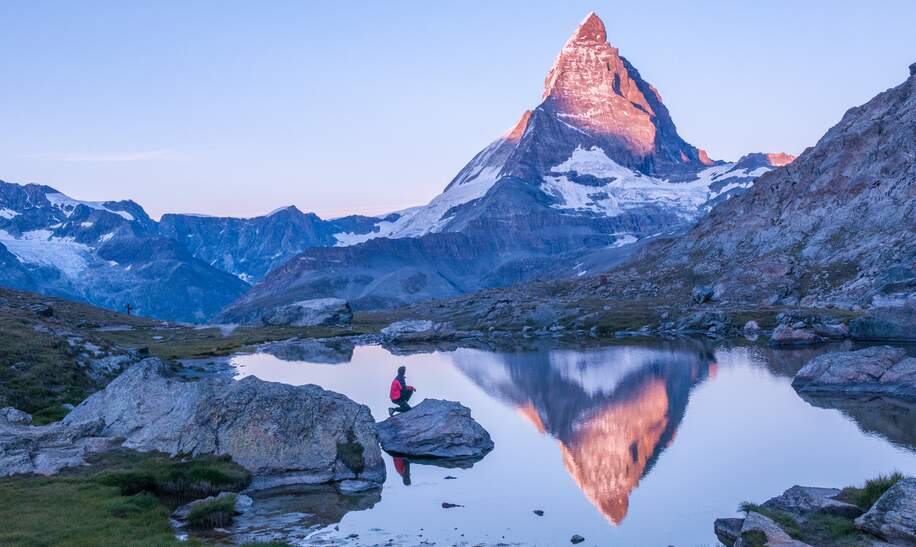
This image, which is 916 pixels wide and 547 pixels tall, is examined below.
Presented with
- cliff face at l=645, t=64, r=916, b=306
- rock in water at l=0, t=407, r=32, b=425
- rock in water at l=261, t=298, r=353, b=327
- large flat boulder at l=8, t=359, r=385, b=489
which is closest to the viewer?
large flat boulder at l=8, t=359, r=385, b=489

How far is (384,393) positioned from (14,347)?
28.6 metres

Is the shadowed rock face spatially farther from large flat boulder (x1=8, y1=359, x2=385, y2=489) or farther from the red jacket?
large flat boulder (x1=8, y1=359, x2=385, y2=489)

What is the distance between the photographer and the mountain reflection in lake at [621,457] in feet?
99.1

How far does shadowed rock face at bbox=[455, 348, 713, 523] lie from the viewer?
38.4 meters

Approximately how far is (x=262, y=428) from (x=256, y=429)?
0.31 m

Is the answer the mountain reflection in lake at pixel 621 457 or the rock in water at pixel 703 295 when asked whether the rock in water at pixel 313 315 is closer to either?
the rock in water at pixel 703 295

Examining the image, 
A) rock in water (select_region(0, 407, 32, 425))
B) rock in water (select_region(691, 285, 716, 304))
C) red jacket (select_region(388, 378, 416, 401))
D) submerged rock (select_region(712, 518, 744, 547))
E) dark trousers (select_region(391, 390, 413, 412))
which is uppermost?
rock in water (select_region(691, 285, 716, 304))

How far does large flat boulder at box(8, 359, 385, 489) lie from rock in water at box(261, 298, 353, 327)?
445ft

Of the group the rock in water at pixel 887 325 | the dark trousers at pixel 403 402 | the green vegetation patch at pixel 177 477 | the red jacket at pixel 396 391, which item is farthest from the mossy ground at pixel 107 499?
the rock in water at pixel 887 325

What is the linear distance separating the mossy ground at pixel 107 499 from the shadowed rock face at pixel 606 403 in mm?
17015

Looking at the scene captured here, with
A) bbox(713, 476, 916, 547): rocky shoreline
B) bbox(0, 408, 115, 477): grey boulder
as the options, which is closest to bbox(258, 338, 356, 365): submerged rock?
bbox(0, 408, 115, 477): grey boulder

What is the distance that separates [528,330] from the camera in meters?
136

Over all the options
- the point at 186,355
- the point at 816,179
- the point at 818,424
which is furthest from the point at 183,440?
the point at 816,179

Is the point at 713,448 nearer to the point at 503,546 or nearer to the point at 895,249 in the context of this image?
the point at 503,546
